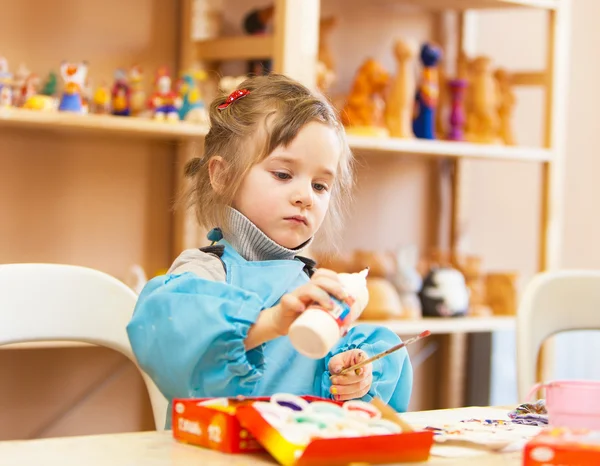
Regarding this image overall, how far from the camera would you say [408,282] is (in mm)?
2363

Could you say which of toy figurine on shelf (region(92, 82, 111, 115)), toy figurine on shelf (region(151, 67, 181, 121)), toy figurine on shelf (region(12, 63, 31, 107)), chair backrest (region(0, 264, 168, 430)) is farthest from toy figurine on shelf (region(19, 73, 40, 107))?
chair backrest (region(0, 264, 168, 430))

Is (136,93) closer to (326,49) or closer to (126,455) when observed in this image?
(326,49)

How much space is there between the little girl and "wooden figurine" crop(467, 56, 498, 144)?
1297mm

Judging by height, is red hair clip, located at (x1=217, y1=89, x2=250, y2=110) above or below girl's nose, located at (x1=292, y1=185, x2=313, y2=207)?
above

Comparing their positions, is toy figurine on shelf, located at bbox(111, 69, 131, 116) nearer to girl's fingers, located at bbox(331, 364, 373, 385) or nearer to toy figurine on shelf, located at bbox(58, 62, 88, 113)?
toy figurine on shelf, located at bbox(58, 62, 88, 113)

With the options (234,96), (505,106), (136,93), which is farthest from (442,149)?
(234,96)

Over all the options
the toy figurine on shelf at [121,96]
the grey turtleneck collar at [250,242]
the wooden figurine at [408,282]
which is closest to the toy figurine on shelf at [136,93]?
the toy figurine on shelf at [121,96]

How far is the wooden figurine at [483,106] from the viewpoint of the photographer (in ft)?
8.13

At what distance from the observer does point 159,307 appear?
3.04 feet

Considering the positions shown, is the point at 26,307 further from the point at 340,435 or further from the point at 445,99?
the point at 445,99

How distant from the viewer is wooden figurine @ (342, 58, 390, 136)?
2.28 meters

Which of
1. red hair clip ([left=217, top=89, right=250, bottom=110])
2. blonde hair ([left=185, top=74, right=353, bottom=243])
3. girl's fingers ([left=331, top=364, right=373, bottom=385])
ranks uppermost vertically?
red hair clip ([left=217, top=89, right=250, bottom=110])

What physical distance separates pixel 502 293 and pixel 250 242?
5.06 feet

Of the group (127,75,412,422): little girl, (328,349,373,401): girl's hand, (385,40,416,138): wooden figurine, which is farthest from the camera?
(385,40,416,138): wooden figurine
